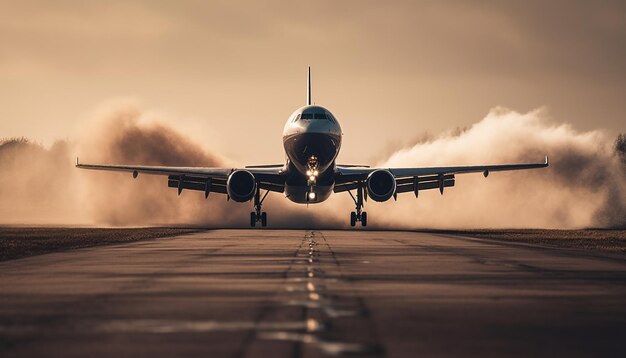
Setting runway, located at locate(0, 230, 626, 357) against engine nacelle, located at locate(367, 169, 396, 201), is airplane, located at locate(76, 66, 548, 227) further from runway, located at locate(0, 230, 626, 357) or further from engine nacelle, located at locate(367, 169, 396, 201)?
runway, located at locate(0, 230, 626, 357)

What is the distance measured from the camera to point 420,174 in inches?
2275

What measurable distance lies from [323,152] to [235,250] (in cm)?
2101

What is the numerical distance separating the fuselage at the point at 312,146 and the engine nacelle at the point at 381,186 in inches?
105

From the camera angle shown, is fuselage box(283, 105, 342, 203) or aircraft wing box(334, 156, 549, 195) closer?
fuselage box(283, 105, 342, 203)

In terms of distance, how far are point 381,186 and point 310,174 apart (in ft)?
13.4

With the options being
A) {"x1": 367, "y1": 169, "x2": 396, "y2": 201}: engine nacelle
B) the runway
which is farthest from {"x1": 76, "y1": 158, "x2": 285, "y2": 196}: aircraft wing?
the runway

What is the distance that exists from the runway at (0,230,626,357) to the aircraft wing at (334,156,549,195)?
32743 millimetres

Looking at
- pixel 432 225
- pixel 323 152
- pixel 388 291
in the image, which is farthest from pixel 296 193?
pixel 388 291

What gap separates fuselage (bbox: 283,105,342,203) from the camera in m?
51.4

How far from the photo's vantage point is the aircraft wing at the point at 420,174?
56.8 m

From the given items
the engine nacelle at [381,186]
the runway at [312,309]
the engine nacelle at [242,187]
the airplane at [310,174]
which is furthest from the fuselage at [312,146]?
the runway at [312,309]

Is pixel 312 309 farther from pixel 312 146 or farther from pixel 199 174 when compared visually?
pixel 199 174

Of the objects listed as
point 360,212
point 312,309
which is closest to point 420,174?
point 360,212

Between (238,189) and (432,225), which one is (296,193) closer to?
(238,189)
